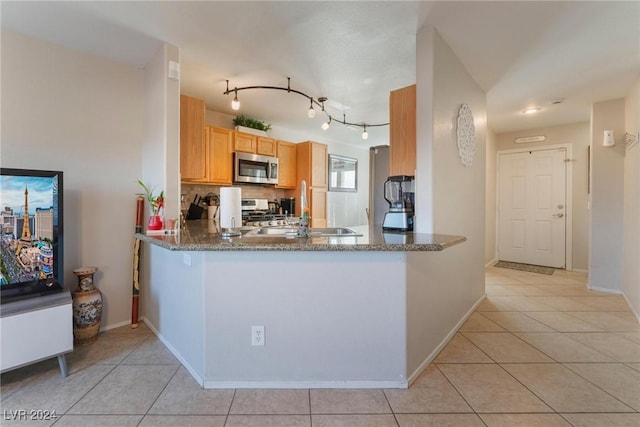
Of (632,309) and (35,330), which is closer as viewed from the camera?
(35,330)

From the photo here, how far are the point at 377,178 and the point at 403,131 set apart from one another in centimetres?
445

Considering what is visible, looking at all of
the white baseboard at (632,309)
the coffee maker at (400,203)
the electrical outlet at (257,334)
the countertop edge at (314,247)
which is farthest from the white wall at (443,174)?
the white baseboard at (632,309)

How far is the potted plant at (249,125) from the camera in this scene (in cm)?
431

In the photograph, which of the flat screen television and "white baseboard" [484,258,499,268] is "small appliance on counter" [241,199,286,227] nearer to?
the flat screen television

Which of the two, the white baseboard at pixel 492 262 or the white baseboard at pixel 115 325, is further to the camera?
the white baseboard at pixel 492 262

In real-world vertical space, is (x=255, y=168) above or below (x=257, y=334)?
above

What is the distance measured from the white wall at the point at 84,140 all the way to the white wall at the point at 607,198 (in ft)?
17.7

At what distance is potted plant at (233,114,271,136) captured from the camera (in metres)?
4.31

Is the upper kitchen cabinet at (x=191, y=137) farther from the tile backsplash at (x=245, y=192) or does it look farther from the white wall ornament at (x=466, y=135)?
the white wall ornament at (x=466, y=135)

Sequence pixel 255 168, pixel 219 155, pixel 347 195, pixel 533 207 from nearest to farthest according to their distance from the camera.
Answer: pixel 219 155
pixel 255 168
pixel 533 207
pixel 347 195

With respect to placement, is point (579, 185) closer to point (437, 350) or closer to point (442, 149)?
point (442, 149)

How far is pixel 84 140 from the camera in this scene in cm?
264

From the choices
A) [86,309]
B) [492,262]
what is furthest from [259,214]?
[492,262]

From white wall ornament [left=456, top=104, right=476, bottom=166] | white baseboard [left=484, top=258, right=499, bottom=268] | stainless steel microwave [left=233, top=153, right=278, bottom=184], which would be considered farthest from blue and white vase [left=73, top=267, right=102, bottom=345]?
white baseboard [left=484, top=258, right=499, bottom=268]
